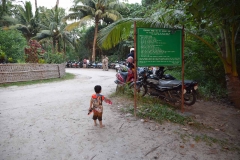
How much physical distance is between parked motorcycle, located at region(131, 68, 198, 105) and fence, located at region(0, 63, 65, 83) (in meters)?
7.11

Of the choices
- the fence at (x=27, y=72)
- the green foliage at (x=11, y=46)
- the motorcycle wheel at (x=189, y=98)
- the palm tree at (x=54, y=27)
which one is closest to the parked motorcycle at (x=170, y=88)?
the motorcycle wheel at (x=189, y=98)

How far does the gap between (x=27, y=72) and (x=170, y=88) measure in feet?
27.6

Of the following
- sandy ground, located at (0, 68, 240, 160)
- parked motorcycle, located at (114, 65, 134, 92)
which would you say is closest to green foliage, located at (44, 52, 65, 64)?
parked motorcycle, located at (114, 65, 134, 92)

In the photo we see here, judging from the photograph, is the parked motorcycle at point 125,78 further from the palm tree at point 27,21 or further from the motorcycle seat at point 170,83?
the palm tree at point 27,21

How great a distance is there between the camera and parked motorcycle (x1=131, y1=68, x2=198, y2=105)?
5367 mm

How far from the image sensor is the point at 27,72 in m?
10.7

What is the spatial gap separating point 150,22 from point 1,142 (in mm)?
4351

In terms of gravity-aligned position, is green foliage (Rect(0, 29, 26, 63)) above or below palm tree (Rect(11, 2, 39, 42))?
below

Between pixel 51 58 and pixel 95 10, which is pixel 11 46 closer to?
pixel 51 58

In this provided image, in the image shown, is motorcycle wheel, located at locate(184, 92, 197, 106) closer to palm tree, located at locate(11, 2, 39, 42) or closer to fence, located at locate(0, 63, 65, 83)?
fence, located at locate(0, 63, 65, 83)

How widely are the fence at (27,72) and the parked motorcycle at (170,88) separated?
23.3 ft

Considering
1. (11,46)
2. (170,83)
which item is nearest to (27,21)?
(11,46)

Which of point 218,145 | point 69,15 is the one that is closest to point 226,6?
point 218,145

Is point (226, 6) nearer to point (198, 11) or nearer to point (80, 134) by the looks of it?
point (198, 11)
